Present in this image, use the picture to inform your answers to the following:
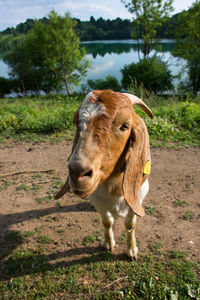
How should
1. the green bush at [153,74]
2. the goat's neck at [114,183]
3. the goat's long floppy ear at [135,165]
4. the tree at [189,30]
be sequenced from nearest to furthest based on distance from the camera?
the goat's long floppy ear at [135,165] → the goat's neck at [114,183] → the green bush at [153,74] → the tree at [189,30]

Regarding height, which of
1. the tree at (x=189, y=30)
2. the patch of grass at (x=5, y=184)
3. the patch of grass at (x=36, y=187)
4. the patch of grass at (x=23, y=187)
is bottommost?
the patch of grass at (x=36, y=187)

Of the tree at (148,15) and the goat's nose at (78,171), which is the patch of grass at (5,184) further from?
the tree at (148,15)

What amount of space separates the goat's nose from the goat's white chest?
0.78 m

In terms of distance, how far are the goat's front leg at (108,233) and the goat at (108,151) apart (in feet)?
1.10

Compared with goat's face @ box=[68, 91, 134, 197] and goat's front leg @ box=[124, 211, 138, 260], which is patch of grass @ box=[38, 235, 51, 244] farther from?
goat's face @ box=[68, 91, 134, 197]

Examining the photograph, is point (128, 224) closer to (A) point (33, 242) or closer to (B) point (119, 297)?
(B) point (119, 297)

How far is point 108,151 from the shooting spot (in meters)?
1.71

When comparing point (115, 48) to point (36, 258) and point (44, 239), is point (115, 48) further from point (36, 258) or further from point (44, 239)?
point (36, 258)

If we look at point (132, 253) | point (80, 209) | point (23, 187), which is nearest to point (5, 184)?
point (23, 187)

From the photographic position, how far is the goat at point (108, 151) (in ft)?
4.92

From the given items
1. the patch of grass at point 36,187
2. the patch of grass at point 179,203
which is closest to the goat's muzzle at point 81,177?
the patch of grass at point 179,203

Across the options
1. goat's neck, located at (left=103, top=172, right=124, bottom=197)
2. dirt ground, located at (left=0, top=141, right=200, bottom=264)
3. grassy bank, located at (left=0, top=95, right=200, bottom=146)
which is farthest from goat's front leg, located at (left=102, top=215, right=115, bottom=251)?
grassy bank, located at (left=0, top=95, right=200, bottom=146)

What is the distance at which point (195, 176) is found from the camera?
4484 mm

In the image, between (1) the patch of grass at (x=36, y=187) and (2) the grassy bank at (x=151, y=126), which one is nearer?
(1) the patch of grass at (x=36, y=187)
